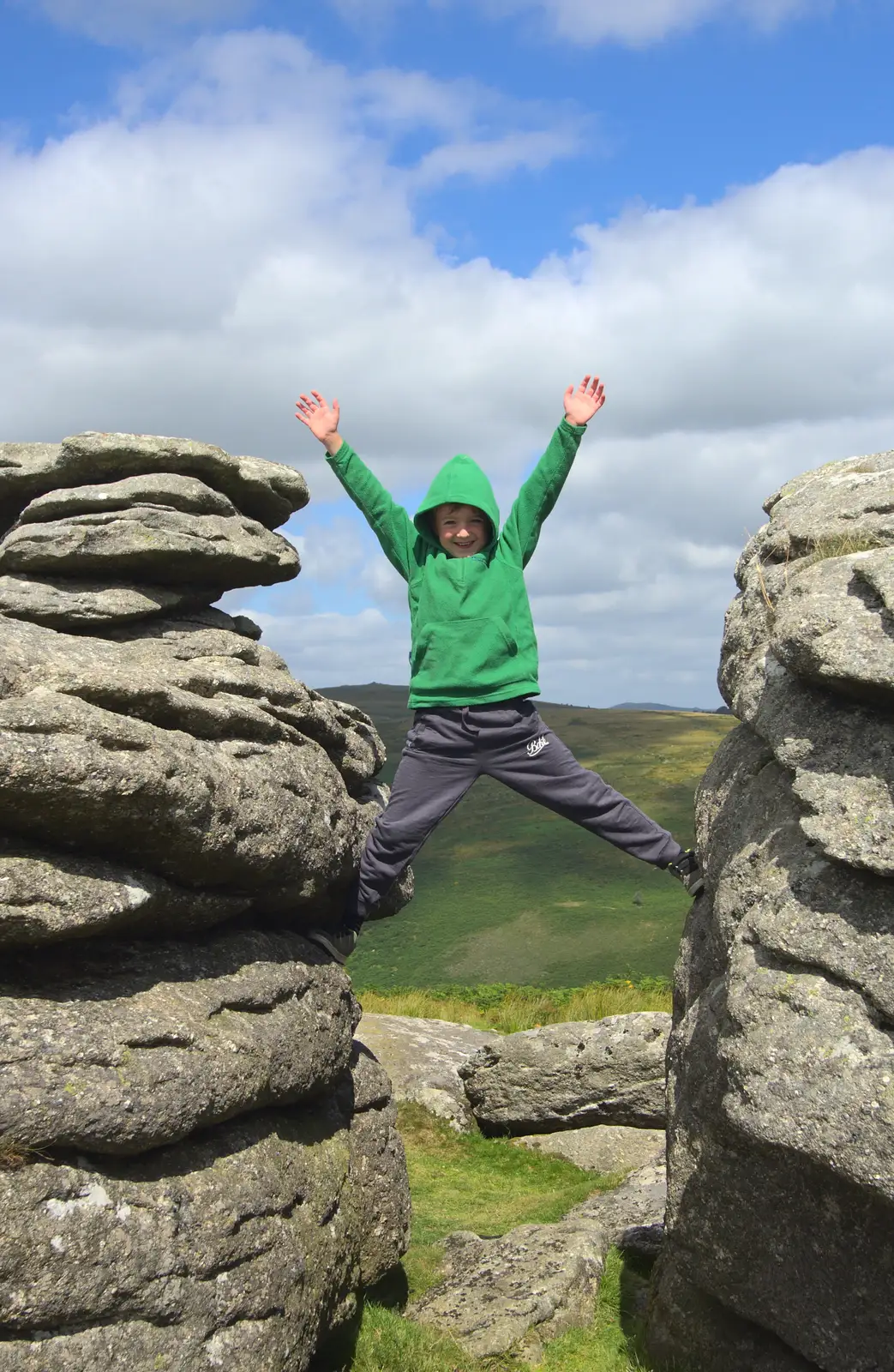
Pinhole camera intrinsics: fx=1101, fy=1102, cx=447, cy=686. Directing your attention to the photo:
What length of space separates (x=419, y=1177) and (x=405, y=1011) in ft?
25.5

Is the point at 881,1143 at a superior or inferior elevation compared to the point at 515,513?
inferior

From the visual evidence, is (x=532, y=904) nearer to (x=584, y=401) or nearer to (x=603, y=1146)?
(x=603, y=1146)

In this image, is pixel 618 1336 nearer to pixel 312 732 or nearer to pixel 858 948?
pixel 858 948

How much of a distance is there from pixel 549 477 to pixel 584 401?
0.89 meters

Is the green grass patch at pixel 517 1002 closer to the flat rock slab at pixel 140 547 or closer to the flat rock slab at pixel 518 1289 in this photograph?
the flat rock slab at pixel 518 1289

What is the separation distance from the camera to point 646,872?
30.4 metres

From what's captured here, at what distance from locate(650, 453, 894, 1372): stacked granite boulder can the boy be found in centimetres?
159

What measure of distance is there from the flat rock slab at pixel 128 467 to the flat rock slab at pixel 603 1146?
11220 mm

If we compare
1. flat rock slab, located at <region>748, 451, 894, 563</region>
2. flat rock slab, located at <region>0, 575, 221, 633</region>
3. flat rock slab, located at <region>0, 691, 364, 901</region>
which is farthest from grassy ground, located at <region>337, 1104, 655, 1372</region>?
flat rock slab, located at <region>0, 575, 221, 633</region>

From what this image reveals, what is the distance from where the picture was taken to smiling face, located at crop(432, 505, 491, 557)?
40.1ft

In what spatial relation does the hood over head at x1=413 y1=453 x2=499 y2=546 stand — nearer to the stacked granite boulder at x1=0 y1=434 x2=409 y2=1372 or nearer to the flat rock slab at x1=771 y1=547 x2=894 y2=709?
Answer: the stacked granite boulder at x1=0 y1=434 x2=409 y2=1372

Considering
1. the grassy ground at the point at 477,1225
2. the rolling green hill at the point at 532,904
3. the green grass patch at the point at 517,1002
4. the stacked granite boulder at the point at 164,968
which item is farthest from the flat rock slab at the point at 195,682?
the rolling green hill at the point at 532,904

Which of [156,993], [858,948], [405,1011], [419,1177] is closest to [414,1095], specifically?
[419,1177]

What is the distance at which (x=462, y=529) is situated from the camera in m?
12.2
